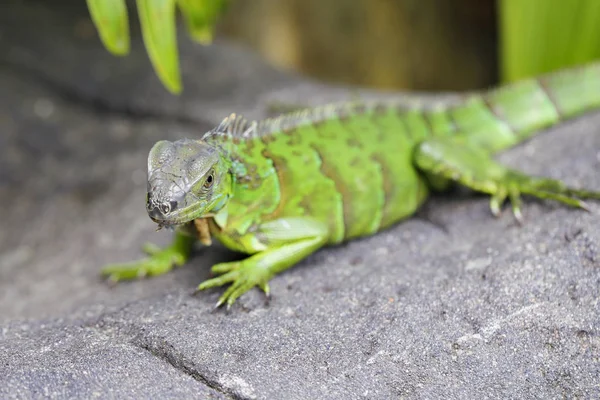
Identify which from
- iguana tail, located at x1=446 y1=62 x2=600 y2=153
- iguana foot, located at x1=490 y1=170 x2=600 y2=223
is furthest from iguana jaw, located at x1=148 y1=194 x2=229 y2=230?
iguana tail, located at x1=446 y1=62 x2=600 y2=153

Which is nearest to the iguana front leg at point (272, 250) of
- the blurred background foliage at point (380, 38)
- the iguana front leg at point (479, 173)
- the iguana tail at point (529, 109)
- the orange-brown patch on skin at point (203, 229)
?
the orange-brown patch on skin at point (203, 229)

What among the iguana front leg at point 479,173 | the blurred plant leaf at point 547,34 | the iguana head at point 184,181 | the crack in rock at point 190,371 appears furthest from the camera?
the blurred plant leaf at point 547,34

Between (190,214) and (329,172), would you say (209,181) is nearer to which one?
(190,214)

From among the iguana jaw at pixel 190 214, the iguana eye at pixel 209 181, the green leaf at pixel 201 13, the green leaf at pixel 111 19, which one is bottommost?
the iguana jaw at pixel 190 214

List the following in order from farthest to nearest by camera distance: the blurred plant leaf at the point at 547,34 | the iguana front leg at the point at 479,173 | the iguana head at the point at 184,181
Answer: the blurred plant leaf at the point at 547,34, the iguana front leg at the point at 479,173, the iguana head at the point at 184,181

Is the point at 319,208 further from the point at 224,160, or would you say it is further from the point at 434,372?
the point at 434,372

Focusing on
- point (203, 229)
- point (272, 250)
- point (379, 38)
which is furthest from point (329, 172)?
point (379, 38)

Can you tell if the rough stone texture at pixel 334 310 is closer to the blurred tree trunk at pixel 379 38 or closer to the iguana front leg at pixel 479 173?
the iguana front leg at pixel 479 173
